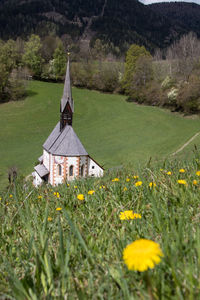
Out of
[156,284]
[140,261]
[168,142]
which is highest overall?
[140,261]

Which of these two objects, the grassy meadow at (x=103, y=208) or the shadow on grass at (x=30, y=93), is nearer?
the grassy meadow at (x=103, y=208)

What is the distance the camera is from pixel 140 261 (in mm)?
821

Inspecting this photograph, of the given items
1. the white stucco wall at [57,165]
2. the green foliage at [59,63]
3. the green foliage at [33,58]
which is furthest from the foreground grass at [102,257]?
the green foliage at [33,58]

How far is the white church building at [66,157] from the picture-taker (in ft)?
101

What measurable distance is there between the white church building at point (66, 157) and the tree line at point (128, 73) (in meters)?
30.4

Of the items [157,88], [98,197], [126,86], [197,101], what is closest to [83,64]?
[126,86]

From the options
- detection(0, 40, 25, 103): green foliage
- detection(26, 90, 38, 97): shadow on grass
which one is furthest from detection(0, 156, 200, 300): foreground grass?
detection(26, 90, 38, 97): shadow on grass

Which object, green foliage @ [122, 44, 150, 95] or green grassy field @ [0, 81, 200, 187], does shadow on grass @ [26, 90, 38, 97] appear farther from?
green foliage @ [122, 44, 150, 95]

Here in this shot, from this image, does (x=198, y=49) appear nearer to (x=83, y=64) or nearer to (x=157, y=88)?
(x=157, y=88)

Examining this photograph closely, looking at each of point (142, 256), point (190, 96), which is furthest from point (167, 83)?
point (142, 256)

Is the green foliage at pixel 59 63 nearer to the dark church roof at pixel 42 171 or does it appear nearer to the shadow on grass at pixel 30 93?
the shadow on grass at pixel 30 93

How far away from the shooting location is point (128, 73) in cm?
7625

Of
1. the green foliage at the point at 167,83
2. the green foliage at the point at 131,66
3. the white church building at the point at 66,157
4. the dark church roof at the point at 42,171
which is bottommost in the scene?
the dark church roof at the point at 42,171

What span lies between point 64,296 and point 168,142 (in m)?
45.5
